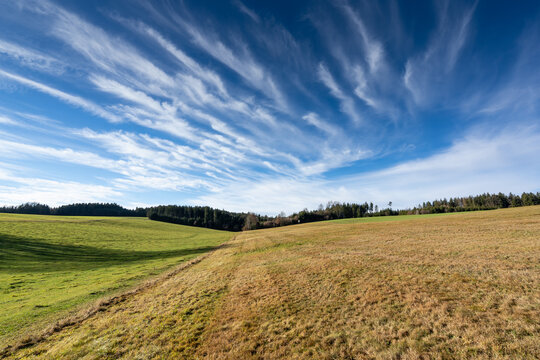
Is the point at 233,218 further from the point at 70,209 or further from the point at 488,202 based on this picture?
the point at 488,202

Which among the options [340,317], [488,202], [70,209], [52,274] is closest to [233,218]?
[70,209]

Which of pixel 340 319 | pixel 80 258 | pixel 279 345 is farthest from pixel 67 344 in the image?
pixel 80 258

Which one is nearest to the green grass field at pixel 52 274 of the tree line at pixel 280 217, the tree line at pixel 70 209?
the tree line at pixel 280 217

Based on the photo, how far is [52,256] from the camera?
32.6 meters

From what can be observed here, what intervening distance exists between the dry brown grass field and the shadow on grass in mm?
20625

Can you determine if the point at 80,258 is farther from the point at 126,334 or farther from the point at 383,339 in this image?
the point at 383,339

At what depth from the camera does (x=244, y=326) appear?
10859mm

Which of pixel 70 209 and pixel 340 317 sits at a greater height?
pixel 70 209

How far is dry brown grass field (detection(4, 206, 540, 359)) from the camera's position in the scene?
8070mm

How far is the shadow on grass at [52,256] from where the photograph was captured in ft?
88.7

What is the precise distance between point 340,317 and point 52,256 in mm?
45296

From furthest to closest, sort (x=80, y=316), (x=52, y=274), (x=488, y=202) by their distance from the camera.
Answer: (x=488, y=202)
(x=52, y=274)
(x=80, y=316)

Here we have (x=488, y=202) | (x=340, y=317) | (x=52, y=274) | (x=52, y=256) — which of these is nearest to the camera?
(x=340, y=317)

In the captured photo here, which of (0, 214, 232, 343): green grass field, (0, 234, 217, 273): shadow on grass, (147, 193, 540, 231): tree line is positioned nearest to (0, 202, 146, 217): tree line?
(147, 193, 540, 231): tree line
